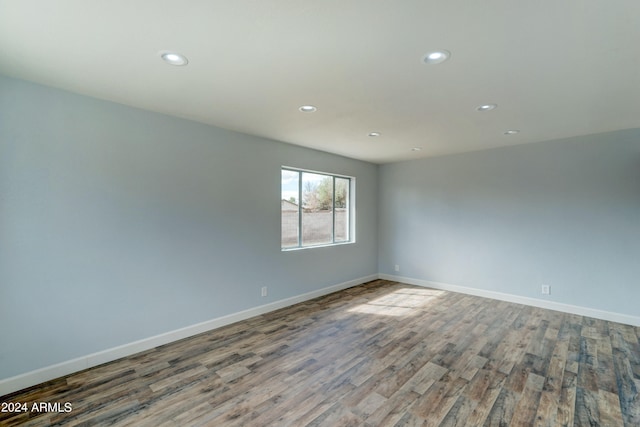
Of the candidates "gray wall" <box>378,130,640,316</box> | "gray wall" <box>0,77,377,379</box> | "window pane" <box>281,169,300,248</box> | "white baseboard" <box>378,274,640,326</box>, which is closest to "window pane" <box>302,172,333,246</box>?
"window pane" <box>281,169,300,248</box>

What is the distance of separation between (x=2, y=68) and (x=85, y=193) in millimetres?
1045

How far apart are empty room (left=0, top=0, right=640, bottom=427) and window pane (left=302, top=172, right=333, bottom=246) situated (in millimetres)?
71

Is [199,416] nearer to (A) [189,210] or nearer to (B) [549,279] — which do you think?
(A) [189,210]

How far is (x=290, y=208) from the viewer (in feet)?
14.8

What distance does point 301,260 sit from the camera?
14.9 feet

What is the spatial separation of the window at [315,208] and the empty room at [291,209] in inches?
2.8

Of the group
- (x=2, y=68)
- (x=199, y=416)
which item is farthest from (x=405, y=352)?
(x=2, y=68)

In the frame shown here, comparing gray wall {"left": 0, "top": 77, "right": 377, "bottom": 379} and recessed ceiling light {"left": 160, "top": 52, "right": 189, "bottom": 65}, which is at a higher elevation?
recessed ceiling light {"left": 160, "top": 52, "right": 189, "bottom": 65}

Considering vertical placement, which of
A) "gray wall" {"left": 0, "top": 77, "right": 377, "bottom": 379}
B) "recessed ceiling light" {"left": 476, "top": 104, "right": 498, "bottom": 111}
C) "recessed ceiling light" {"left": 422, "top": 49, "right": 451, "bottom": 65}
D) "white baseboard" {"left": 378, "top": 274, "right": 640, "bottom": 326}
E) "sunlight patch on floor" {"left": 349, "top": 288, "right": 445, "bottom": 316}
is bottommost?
"sunlight patch on floor" {"left": 349, "top": 288, "right": 445, "bottom": 316}

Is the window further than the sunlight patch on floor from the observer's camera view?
Yes

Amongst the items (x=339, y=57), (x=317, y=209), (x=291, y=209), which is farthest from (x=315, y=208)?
(x=339, y=57)

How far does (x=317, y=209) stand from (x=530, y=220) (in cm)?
336

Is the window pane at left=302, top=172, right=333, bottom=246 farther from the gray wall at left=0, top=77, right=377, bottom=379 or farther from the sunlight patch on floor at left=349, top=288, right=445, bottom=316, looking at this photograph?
the sunlight patch on floor at left=349, top=288, right=445, bottom=316

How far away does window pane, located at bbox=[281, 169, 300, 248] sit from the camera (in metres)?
4.40
